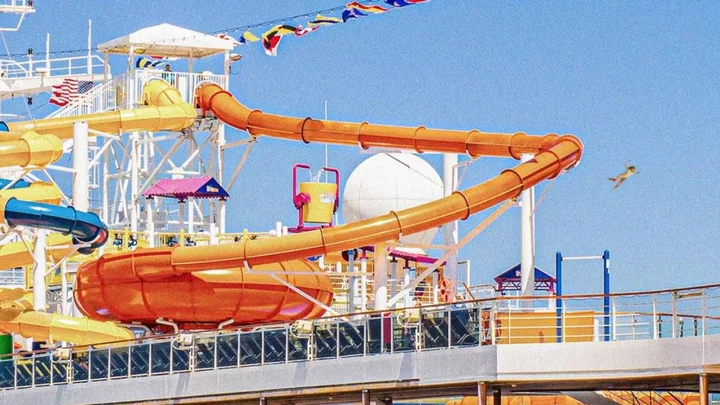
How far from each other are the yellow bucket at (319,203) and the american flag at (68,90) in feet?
54.3

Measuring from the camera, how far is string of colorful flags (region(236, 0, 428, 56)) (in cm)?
6197

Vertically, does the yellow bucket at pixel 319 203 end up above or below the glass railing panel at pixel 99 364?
above

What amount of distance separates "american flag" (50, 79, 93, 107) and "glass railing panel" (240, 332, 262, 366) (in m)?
34.4

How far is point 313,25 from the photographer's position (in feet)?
216

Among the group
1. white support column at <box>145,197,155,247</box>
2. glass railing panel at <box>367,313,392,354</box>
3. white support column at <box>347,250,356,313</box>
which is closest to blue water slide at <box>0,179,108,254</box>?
white support column at <box>347,250,356,313</box>

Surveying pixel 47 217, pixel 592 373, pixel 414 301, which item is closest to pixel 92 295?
pixel 47 217

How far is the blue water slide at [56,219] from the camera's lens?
184 ft

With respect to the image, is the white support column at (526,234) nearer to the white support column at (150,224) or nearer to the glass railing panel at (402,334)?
the glass railing panel at (402,334)

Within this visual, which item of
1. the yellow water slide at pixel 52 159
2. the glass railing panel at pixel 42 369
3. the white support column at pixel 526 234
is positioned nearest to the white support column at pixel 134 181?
the yellow water slide at pixel 52 159

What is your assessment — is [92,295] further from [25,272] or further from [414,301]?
[25,272]

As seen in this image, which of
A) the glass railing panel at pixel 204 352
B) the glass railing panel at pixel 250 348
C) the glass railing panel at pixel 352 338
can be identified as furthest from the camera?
the glass railing panel at pixel 204 352

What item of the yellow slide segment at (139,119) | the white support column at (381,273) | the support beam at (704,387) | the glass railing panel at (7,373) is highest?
the yellow slide segment at (139,119)

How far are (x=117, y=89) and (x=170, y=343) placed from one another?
24910 millimetres

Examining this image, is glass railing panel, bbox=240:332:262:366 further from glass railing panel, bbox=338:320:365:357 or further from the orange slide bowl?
the orange slide bowl
